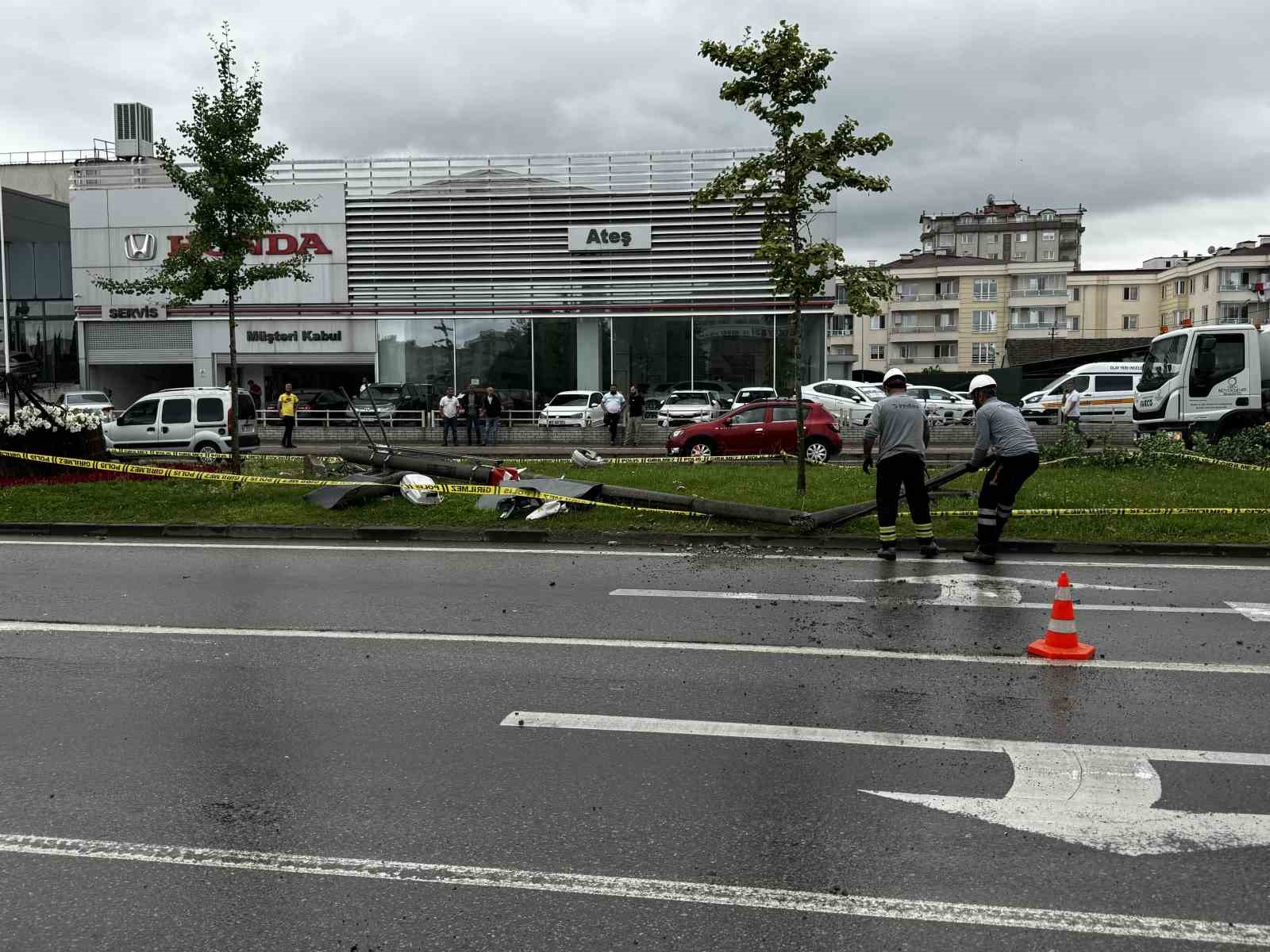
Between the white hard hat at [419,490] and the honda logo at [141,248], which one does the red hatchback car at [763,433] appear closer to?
the white hard hat at [419,490]

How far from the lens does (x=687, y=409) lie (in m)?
33.1

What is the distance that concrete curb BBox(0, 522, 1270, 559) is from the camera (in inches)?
430

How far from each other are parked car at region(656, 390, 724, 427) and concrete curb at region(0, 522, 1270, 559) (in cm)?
1967

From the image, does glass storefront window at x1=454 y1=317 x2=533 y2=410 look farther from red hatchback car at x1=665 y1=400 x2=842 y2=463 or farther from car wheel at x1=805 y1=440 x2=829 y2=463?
car wheel at x1=805 y1=440 x2=829 y2=463

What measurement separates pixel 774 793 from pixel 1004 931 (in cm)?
125

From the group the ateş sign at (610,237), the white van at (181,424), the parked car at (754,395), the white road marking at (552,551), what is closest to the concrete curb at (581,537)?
the white road marking at (552,551)

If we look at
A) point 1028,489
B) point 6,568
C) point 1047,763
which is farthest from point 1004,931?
point 1028,489

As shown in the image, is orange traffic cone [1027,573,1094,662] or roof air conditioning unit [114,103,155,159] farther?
roof air conditioning unit [114,103,155,159]

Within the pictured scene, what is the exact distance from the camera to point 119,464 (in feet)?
56.3

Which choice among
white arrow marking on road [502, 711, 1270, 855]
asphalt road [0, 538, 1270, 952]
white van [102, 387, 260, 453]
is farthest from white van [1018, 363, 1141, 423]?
white arrow marking on road [502, 711, 1270, 855]

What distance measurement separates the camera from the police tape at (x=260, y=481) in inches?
512

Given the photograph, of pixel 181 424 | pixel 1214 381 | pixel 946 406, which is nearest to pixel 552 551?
pixel 181 424

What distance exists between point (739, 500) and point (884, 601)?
5258 millimetres

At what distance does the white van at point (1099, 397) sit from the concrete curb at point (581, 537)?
20881 mm
